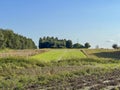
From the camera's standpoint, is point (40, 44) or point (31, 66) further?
point (40, 44)

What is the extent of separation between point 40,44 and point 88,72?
443 feet

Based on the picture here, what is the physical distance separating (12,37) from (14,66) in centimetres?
8487

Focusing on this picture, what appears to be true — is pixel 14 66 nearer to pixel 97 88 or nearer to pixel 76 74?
pixel 76 74

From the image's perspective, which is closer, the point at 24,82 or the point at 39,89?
the point at 39,89

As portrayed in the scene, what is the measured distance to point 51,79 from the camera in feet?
59.5

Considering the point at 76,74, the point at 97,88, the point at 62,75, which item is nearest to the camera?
the point at 97,88

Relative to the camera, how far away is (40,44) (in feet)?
515

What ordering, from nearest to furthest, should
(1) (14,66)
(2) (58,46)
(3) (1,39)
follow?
(1) (14,66) < (3) (1,39) < (2) (58,46)

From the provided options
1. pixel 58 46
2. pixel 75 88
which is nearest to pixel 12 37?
pixel 58 46

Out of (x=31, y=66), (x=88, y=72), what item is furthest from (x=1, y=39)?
(x=88, y=72)

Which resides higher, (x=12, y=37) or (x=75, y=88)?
(x=12, y=37)

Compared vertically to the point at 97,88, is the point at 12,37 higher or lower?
higher

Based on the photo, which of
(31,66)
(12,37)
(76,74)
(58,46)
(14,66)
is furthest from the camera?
(58,46)

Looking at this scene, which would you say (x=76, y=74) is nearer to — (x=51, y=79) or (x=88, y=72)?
(x=88, y=72)
